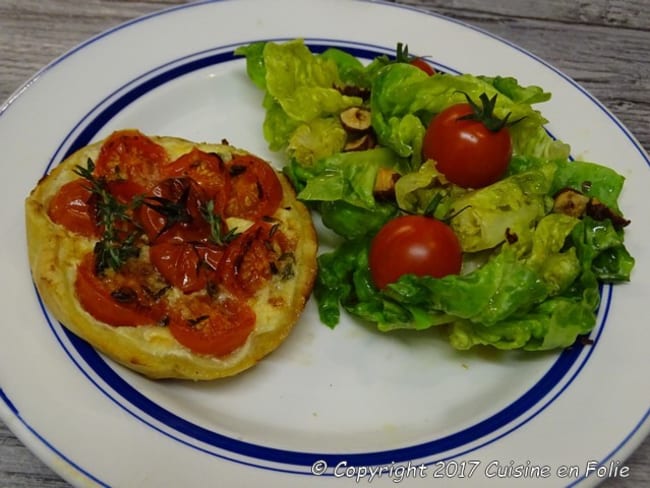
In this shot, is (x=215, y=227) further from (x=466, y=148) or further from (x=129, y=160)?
(x=466, y=148)

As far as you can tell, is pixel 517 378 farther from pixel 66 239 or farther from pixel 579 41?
pixel 579 41

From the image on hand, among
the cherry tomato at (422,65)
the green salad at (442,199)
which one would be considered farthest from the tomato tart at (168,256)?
the cherry tomato at (422,65)

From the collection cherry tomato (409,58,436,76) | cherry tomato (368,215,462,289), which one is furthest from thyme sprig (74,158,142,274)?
cherry tomato (409,58,436,76)

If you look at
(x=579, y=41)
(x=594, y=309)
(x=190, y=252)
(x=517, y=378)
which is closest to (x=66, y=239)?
(x=190, y=252)

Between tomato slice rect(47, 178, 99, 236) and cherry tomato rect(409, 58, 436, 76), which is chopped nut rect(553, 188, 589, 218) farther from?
tomato slice rect(47, 178, 99, 236)

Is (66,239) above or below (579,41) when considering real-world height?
below

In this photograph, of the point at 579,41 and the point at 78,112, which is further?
the point at 579,41
